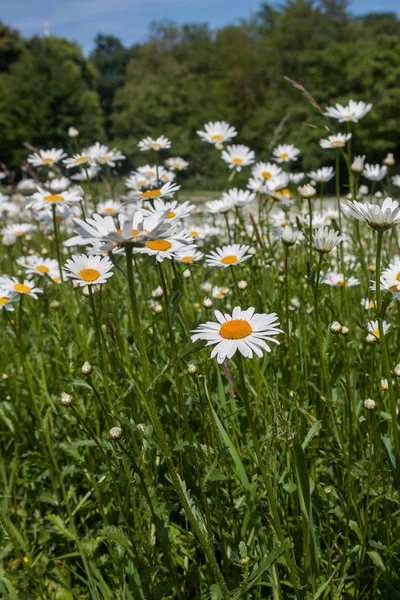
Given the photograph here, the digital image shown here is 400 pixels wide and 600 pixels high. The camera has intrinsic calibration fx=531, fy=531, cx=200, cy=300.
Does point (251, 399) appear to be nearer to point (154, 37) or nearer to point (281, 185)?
point (281, 185)

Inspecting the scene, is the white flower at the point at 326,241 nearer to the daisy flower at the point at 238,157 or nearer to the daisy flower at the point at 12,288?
the daisy flower at the point at 12,288

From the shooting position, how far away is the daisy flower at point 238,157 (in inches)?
130

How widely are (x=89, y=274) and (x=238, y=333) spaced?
1.84ft

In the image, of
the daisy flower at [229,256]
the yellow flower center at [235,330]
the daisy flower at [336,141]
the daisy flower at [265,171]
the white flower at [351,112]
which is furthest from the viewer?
the daisy flower at [265,171]

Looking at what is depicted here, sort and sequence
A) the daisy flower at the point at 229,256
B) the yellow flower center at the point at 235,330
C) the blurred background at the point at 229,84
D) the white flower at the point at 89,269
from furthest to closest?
the blurred background at the point at 229,84 < the daisy flower at the point at 229,256 < the white flower at the point at 89,269 < the yellow flower center at the point at 235,330

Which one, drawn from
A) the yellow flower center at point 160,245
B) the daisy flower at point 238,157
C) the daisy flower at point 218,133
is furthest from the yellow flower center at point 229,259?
the daisy flower at point 218,133

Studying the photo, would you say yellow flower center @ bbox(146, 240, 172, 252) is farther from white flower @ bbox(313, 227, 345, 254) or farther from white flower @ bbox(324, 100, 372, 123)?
white flower @ bbox(324, 100, 372, 123)

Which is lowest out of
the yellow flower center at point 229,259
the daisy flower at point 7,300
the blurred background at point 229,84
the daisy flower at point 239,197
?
the daisy flower at point 7,300

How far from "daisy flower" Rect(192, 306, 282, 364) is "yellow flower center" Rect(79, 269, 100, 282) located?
41 centimetres

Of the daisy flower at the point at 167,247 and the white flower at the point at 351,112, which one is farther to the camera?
the white flower at the point at 351,112

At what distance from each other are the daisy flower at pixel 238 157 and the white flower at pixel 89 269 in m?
1.80

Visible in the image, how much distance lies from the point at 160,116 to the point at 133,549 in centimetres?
3432

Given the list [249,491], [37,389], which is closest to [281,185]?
[37,389]

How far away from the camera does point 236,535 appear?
167cm
